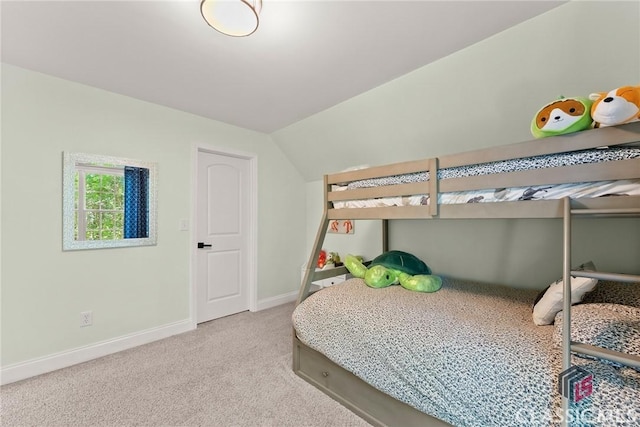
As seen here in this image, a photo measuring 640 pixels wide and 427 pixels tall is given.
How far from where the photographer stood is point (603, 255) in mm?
1898

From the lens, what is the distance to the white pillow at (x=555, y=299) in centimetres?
128

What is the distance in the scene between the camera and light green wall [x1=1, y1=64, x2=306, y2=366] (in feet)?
6.63

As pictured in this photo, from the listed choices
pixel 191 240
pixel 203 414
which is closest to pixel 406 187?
pixel 203 414

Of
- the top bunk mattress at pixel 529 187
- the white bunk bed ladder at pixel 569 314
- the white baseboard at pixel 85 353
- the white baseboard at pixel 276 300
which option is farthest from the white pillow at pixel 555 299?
the white baseboard at pixel 85 353

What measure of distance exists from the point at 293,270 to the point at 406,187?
8.55ft

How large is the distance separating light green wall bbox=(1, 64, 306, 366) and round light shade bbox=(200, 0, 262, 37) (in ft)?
5.68

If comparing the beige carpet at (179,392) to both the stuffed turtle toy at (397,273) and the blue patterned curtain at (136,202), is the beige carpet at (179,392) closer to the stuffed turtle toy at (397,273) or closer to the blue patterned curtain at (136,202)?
the stuffed turtle toy at (397,273)

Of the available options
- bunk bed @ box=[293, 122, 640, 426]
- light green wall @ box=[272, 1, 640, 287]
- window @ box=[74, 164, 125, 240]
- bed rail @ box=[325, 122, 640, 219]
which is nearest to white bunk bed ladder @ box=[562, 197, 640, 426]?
bunk bed @ box=[293, 122, 640, 426]

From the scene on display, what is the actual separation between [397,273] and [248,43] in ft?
6.69

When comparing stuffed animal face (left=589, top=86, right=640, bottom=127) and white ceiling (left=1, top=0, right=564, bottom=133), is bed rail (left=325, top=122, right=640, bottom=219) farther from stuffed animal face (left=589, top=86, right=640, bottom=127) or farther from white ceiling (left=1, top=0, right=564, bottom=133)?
white ceiling (left=1, top=0, right=564, bottom=133)

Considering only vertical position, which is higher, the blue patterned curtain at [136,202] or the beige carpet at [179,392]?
the blue patterned curtain at [136,202]

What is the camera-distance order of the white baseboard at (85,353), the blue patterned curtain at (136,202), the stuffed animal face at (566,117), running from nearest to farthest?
the stuffed animal face at (566,117)
the white baseboard at (85,353)
the blue patterned curtain at (136,202)

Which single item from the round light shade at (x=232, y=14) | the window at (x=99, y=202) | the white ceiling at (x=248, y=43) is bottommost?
the window at (x=99, y=202)

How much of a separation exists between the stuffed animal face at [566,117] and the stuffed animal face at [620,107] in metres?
0.07
